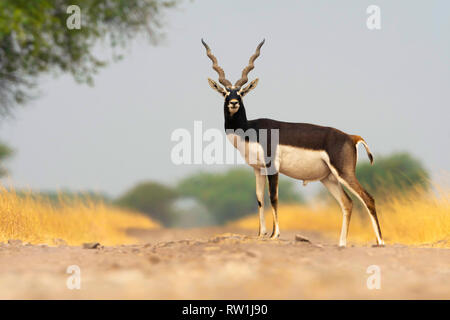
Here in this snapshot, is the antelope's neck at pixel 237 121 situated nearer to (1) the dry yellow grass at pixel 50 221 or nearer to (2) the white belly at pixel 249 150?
(2) the white belly at pixel 249 150

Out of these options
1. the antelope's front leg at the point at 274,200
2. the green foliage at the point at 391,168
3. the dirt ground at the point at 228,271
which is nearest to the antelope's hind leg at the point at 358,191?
the dirt ground at the point at 228,271

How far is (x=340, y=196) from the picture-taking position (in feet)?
28.8

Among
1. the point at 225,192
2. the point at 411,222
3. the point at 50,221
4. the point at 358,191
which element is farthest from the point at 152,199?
the point at 358,191

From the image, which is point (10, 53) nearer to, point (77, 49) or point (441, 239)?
point (77, 49)

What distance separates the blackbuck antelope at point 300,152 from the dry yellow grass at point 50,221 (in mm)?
5368

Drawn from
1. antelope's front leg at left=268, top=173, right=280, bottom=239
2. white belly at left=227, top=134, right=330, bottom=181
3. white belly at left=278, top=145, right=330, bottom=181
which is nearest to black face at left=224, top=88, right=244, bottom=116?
white belly at left=227, top=134, right=330, bottom=181

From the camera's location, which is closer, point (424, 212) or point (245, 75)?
point (245, 75)

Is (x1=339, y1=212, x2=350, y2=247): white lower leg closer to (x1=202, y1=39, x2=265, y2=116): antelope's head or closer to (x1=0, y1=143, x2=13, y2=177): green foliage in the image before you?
(x1=202, y1=39, x2=265, y2=116): antelope's head

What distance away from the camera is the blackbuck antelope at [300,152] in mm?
8414

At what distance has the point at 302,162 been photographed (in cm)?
863

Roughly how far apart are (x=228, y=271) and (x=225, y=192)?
3649 centimetres

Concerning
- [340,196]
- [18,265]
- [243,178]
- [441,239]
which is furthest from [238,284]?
[243,178]

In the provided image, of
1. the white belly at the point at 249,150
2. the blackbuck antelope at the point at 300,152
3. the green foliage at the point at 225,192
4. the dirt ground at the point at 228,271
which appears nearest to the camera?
the dirt ground at the point at 228,271
